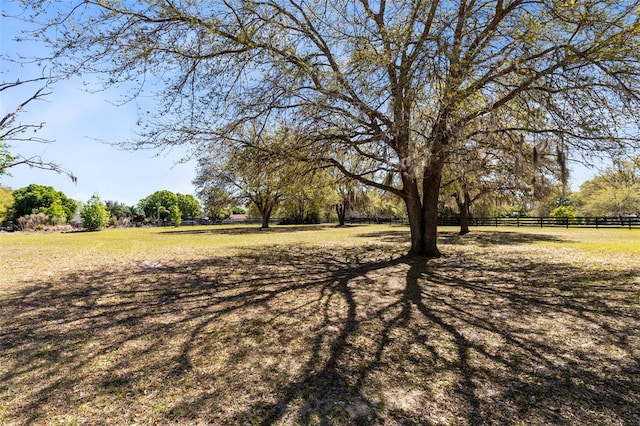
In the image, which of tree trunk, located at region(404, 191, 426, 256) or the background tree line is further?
tree trunk, located at region(404, 191, 426, 256)

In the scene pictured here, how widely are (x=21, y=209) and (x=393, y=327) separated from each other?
79.4 meters

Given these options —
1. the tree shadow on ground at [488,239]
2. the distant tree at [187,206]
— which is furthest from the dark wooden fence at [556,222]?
the distant tree at [187,206]

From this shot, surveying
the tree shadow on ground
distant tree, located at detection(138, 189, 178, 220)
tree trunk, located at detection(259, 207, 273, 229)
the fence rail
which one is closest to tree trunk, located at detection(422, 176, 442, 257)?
the tree shadow on ground

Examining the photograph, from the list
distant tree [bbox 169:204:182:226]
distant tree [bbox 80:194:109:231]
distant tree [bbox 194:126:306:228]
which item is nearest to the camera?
distant tree [bbox 194:126:306:228]

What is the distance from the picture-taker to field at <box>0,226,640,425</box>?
98.6 inches

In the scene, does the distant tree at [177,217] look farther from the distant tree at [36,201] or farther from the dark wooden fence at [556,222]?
the dark wooden fence at [556,222]

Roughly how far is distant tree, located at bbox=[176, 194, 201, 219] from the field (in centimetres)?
10614

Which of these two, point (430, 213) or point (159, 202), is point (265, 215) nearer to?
point (430, 213)

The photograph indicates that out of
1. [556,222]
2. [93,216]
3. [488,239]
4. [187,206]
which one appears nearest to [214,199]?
[93,216]

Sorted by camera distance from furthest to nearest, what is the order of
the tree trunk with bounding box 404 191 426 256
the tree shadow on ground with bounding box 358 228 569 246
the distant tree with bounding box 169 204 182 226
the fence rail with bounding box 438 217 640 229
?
1. the distant tree with bounding box 169 204 182 226
2. the fence rail with bounding box 438 217 640 229
3. the tree shadow on ground with bounding box 358 228 569 246
4. the tree trunk with bounding box 404 191 426 256

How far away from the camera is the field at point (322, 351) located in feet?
8.21

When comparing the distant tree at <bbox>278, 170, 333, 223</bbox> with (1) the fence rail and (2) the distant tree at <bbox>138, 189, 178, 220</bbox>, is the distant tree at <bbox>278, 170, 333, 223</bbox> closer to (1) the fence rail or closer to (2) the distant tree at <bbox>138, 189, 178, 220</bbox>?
(1) the fence rail

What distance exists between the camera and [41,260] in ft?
33.8

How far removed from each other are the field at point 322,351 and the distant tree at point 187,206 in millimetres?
106139
